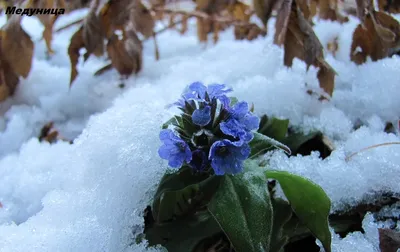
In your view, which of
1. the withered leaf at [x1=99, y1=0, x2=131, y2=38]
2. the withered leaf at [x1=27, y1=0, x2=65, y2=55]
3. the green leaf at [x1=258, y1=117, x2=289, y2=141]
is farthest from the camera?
the withered leaf at [x1=99, y1=0, x2=131, y2=38]

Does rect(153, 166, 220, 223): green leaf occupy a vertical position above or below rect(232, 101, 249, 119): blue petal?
below

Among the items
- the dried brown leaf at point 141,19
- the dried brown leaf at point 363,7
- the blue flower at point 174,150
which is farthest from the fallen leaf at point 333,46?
the blue flower at point 174,150

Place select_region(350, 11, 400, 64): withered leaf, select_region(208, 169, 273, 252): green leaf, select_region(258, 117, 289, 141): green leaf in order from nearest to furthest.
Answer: select_region(208, 169, 273, 252): green leaf, select_region(258, 117, 289, 141): green leaf, select_region(350, 11, 400, 64): withered leaf

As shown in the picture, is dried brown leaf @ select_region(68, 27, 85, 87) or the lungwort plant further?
dried brown leaf @ select_region(68, 27, 85, 87)

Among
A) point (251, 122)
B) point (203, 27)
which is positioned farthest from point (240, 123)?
point (203, 27)

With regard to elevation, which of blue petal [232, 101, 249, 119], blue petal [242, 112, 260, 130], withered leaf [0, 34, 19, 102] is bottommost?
withered leaf [0, 34, 19, 102]

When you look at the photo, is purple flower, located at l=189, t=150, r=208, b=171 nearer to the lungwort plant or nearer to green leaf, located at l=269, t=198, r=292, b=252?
the lungwort plant

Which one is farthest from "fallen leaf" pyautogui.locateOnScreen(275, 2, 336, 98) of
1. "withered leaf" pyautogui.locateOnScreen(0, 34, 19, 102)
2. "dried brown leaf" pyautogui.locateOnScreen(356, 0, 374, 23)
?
"withered leaf" pyautogui.locateOnScreen(0, 34, 19, 102)
